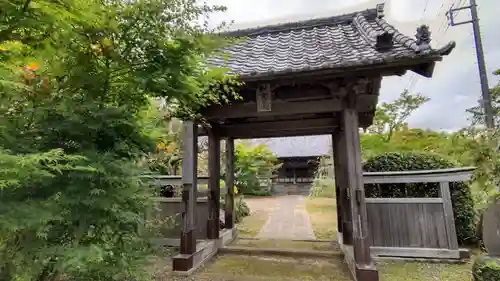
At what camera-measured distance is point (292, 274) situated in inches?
150

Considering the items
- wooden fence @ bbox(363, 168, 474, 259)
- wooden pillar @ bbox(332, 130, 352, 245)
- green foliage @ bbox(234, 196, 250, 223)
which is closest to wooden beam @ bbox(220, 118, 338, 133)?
wooden pillar @ bbox(332, 130, 352, 245)

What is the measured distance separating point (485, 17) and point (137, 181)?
1290 centimetres

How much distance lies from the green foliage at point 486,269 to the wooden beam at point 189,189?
3.53 meters

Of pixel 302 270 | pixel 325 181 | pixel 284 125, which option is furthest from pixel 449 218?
pixel 325 181

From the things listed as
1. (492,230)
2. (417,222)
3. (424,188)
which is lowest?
(417,222)

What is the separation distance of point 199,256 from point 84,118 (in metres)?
3.05

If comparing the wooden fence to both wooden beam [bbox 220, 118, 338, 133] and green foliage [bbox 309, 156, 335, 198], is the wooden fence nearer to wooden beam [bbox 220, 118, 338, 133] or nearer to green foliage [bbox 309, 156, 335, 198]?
wooden beam [bbox 220, 118, 338, 133]

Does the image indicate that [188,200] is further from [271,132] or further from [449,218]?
[449,218]

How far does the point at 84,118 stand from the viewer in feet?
6.38

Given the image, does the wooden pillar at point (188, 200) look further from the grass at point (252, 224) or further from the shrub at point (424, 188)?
the shrub at point (424, 188)

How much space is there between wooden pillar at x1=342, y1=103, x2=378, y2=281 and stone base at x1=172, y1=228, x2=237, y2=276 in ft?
7.47

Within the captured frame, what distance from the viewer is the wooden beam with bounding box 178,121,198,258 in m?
3.92

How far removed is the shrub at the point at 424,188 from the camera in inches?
184

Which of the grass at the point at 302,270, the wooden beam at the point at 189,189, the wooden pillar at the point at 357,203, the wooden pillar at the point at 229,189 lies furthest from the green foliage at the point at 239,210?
the wooden pillar at the point at 357,203
